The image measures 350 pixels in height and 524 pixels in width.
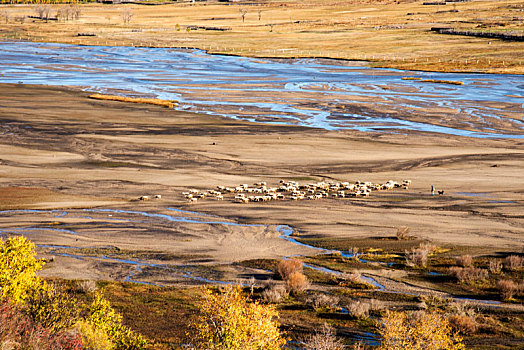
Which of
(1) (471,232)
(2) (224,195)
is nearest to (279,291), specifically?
(1) (471,232)

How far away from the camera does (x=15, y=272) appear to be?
2252 centimetres

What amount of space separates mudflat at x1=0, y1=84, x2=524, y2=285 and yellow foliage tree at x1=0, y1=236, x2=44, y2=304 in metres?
7.61

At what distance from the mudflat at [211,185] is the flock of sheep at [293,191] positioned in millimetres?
790

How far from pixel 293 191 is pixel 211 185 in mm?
6438

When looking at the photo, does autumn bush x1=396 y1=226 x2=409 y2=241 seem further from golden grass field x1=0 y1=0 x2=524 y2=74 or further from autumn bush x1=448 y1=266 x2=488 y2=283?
golden grass field x1=0 y1=0 x2=524 y2=74

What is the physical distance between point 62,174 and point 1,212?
10.1 m

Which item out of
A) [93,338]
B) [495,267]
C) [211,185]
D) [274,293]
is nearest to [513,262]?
[495,267]

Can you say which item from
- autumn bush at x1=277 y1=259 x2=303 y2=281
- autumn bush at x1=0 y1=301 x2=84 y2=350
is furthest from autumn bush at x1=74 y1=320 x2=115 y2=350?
autumn bush at x1=277 y1=259 x2=303 y2=281

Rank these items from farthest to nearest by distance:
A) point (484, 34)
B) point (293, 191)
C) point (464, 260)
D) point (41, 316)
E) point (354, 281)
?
point (484, 34) → point (293, 191) → point (464, 260) → point (354, 281) → point (41, 316)

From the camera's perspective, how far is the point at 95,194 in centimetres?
4666

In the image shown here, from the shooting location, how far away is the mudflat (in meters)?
36.2

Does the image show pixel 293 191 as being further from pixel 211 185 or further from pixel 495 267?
pixel 495 267

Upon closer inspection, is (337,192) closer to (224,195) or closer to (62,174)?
(224,195)

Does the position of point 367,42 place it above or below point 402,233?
above
